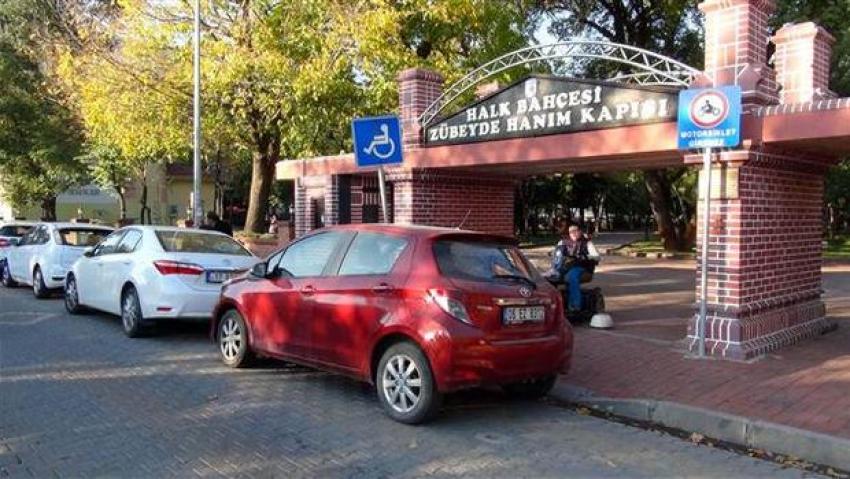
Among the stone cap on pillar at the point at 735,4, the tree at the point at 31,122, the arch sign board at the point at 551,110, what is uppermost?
the tree at the point at 31,122

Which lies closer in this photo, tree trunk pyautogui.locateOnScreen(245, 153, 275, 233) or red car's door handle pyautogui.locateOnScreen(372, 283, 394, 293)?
red car's door handle pyautogui.locateOnScreen(372, 283, 394, 293)

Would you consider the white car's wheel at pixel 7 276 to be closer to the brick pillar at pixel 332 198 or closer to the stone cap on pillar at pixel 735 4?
the brick pillar at pixel 332 198

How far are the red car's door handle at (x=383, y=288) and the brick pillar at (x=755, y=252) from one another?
12.9ft

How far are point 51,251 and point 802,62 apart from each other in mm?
11839

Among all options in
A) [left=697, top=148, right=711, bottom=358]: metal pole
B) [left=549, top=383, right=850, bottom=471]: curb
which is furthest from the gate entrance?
[left=549, top=383, right=850, bottom=471]: curb

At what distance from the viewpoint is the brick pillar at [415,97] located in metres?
11.7

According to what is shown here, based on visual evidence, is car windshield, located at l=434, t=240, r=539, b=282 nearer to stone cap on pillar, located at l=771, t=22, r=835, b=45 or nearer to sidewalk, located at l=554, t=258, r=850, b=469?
sidewalk, located at l=554, t=258, r=850, b=469

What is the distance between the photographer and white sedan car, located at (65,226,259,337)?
9258 mm

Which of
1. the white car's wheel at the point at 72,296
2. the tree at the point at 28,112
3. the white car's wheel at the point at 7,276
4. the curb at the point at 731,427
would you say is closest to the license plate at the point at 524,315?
the curb at the point at 731,427

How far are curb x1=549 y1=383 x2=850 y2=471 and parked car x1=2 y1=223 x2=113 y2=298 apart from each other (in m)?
9.80

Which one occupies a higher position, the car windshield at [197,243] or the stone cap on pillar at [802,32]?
the stone cap on pillar at [802,32]

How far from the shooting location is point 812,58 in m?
8.55

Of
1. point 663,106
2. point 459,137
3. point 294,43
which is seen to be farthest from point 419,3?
point 663,106

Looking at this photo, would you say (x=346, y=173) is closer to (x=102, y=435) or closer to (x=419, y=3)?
(x=419, y=3)
